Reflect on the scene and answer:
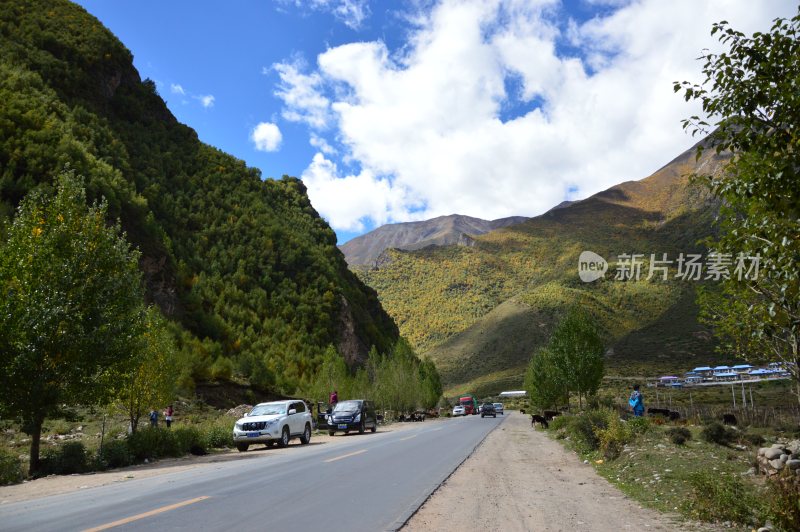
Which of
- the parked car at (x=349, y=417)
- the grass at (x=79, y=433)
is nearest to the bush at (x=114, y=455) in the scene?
the grass at (x=79, y=433)

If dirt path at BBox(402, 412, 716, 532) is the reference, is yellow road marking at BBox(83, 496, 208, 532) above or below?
above

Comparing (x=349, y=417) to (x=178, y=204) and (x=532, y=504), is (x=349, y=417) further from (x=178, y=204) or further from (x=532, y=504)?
(x=178, y=204)

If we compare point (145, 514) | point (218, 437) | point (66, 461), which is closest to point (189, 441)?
point (218, 437)

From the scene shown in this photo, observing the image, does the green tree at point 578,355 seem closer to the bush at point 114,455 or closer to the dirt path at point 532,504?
the dirt path at point 532,504

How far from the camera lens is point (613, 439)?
15.7m

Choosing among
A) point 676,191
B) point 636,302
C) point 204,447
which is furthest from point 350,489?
point 676,191

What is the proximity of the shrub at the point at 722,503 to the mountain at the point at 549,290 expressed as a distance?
57728 mm

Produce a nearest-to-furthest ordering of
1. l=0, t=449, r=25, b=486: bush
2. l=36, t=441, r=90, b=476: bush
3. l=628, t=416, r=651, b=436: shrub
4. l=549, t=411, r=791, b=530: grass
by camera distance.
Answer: l=549, t=411, r=791, b=530: grass → l=0, t=449, r=25, b=486: bush → l=36, t=441, r=90, b=476: bush → l=628, t=416, r=651, b=436: shrub

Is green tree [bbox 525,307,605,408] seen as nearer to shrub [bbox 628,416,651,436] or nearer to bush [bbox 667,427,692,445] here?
shrub [bbox 628,416,651,436]

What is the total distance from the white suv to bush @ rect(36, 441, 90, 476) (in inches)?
251

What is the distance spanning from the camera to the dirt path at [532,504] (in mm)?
7398

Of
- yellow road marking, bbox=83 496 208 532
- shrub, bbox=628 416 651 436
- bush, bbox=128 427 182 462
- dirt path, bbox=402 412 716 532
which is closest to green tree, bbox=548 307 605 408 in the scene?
shrub, bbox=628 416 651 436

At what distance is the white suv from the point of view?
21.4 metres

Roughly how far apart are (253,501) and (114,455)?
34.1 feet
